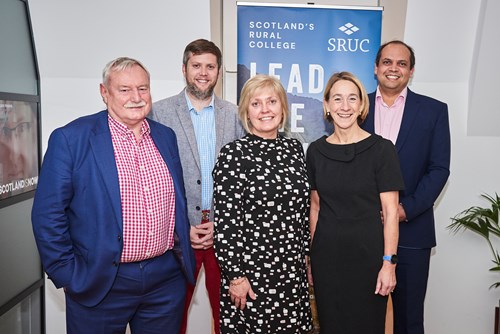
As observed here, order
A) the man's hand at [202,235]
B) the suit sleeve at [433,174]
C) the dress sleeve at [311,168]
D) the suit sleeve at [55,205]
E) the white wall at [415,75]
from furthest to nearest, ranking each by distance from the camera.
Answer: the white wall at [415,75], the suit sleeve at [433,174], the man's hand at [202,235], the dress sleeve at [311,168], the suit sleeve at [55,205]

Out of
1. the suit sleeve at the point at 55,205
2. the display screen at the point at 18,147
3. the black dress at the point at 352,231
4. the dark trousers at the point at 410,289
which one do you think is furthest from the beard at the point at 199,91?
the dark trousers at the point at 410,289

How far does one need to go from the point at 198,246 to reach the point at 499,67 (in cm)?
245

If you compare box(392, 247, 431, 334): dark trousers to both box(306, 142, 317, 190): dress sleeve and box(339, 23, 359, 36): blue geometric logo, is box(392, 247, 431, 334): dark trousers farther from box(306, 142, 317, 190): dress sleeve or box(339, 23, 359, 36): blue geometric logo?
box(339, 23, 359, 36): blue geometric logo

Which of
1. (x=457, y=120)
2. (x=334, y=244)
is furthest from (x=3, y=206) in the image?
(x=457, y=120)

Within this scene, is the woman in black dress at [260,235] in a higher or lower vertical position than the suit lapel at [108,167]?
lower

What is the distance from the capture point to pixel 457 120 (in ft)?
11.7

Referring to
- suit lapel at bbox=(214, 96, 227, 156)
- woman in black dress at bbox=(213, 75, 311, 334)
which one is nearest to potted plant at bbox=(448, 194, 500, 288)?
woman in black dress at bbox=(213, 75, 311, 334)

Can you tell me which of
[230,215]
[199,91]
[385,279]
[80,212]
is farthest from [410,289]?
[80,212]

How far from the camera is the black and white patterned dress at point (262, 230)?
2.15m

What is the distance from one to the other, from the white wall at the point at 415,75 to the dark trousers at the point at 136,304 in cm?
143

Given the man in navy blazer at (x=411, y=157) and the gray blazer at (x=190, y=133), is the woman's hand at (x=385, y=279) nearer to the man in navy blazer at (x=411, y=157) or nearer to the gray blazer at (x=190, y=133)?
the man in navy blazer at (x=411, y=157)

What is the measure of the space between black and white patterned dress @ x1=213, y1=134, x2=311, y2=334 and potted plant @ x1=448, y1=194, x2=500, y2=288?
69.8 inches

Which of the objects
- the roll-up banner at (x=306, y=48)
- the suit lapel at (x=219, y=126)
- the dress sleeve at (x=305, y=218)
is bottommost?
the dress sleeve at (x=305, y=218)

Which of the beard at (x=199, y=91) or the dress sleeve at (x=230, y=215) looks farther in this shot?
the beard at (x=199, y=91)
